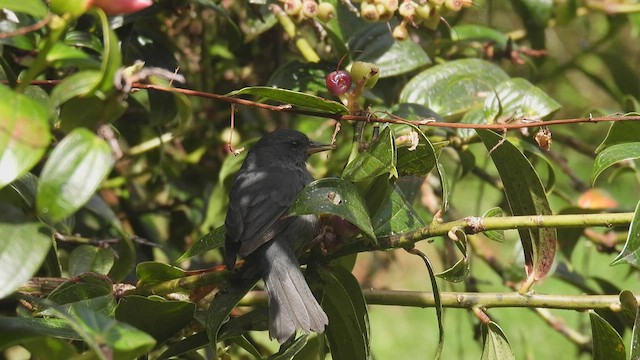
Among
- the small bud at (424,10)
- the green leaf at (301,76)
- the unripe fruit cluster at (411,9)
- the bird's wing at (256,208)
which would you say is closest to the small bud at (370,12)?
the unripe fruit cluster at (411,9)

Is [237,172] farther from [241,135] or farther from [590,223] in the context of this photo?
[590,223]

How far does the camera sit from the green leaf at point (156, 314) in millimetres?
1666

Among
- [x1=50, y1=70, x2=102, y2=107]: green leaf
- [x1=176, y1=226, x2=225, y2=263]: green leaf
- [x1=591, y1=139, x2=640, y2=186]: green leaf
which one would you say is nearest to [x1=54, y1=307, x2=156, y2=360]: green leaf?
[x1=50, y1=70, x2=102, y2=107]: green leaf

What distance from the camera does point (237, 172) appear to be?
2.61 meters

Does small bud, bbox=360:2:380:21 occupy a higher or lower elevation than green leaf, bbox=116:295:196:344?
higher

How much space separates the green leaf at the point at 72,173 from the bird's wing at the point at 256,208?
2.61 feet

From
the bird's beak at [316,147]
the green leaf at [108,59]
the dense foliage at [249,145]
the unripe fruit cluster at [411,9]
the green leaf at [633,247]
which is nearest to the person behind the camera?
the green leaf at [108,59]

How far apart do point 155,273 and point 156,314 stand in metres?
0.10

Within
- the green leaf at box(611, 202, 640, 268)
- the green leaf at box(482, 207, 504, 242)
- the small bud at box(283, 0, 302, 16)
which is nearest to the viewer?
the green leaf at box(611, 202, 640, 268)

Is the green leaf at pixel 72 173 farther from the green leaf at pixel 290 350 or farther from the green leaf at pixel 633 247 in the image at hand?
the green leaf at pixel 633 247

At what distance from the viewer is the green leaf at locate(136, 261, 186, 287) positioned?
175 centimetres

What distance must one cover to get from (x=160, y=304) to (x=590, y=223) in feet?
2.60

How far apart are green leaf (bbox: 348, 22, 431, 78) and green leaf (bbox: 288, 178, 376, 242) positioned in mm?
719

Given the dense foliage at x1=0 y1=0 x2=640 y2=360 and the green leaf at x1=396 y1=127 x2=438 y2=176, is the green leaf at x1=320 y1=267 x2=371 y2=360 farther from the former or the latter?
the green leaf at x1=396 y1=127 x2=438 y2=176
